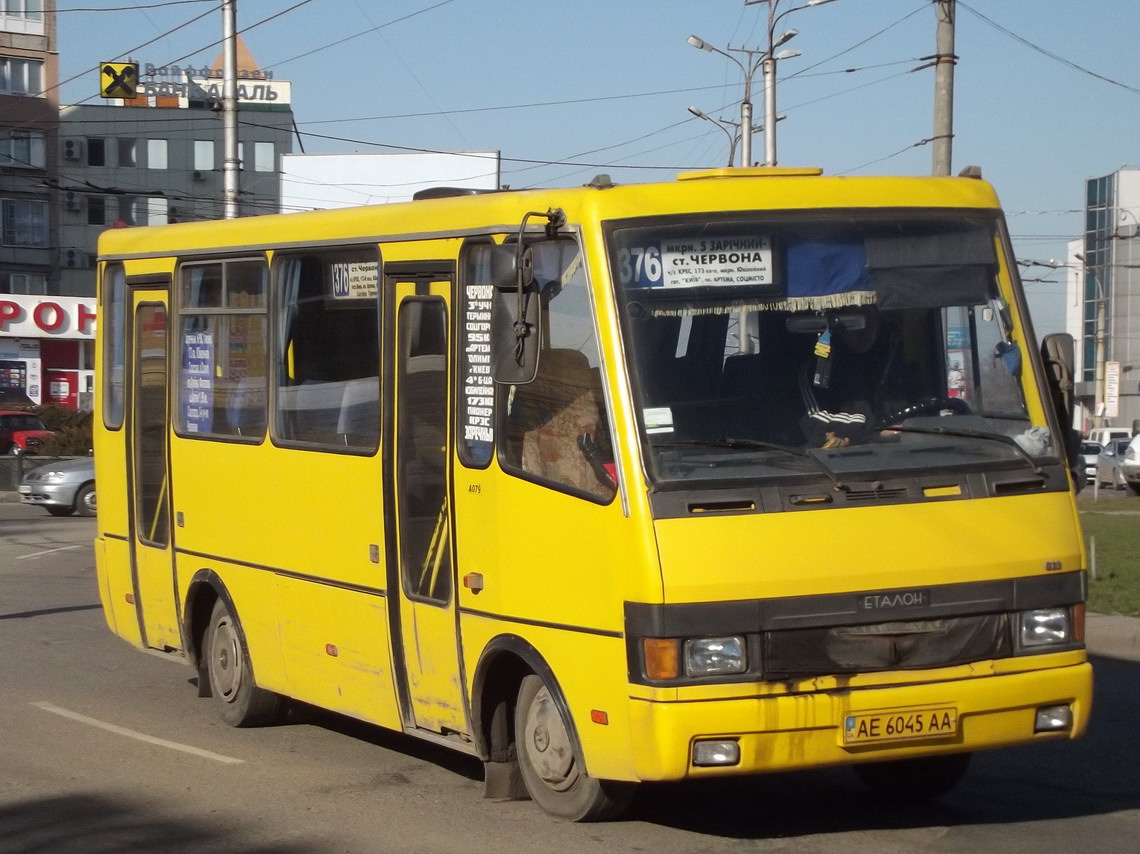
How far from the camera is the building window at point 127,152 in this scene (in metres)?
84.8

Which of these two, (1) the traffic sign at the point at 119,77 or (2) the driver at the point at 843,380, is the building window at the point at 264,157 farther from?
(2) the driver at the point at 843,380

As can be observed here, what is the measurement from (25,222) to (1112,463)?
5097 centimetres

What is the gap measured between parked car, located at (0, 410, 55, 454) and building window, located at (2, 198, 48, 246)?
37.9m

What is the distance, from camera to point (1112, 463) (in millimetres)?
45781

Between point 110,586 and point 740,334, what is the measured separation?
19.9 feet

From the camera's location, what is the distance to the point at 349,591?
808 centimetres

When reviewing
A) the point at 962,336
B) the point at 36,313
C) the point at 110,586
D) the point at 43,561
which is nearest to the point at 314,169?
the point at 36,313

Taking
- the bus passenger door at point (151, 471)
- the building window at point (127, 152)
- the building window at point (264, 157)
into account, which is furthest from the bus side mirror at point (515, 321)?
the building window at point (264, 157)

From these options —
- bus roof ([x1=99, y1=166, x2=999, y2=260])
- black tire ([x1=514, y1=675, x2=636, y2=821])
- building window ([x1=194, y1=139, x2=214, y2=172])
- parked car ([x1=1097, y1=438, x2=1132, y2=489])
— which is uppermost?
building window ([x1=194, y1=139, x2=214, y2=172])

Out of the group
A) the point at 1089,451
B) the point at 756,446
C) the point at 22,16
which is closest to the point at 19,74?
the point at 22,16

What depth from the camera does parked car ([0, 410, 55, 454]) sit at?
3825 centimetres

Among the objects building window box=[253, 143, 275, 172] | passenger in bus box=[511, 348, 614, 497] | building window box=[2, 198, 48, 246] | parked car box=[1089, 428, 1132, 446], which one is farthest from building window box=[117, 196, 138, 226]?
passenger in bus box=[511, 348, 614, 497]

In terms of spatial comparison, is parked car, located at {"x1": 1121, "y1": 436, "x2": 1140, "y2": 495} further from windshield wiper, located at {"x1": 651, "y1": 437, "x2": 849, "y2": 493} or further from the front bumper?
windshield wiper, located at {"x1": 651, "y1": 437, "x2": 849, "y2": 493}

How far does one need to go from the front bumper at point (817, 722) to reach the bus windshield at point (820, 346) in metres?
0.84
